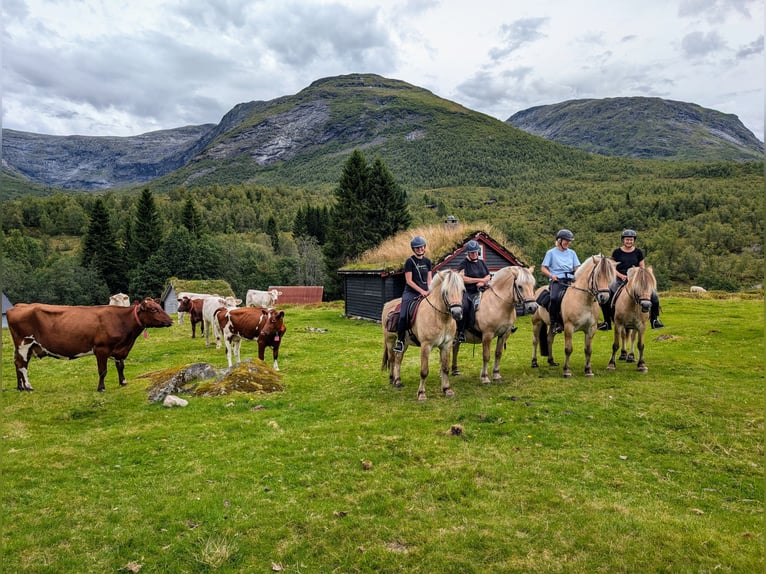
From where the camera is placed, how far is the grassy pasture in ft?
A: 15.9

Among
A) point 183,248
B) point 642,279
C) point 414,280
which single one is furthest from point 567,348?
point 183,248

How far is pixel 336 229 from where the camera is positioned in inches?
2082

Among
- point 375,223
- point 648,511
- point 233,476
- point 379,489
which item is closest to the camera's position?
point 648,511

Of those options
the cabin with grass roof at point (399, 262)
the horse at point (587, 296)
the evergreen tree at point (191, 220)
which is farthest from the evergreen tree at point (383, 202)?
the evergreen tree at point (191, 220)

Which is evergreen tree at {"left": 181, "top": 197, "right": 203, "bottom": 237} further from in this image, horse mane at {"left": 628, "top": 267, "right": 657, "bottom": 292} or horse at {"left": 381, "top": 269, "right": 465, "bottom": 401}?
horse mane at {"left": 628, "top": 267, "right": 657, "bottom": 292}

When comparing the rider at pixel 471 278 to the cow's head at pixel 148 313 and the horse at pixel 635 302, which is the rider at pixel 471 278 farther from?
the cow's head at pixel 148 313

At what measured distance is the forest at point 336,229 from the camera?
2474 inches

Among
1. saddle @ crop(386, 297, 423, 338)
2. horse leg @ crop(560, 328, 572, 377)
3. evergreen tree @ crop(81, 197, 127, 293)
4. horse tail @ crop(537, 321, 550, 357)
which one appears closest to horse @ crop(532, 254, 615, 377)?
horse leg @ crop(560, 328, 572, 377)

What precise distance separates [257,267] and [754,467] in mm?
80344

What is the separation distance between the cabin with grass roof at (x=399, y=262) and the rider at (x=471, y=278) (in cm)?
1585

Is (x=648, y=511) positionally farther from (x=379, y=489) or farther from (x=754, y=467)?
(x=379, y=489)

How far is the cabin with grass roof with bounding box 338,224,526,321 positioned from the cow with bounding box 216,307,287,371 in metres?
13.6

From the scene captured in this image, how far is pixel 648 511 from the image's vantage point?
5406 millimetres

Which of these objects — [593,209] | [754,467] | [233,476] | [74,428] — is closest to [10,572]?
[233,476]
